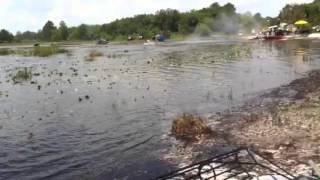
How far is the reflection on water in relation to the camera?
15.4m

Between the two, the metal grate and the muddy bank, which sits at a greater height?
the metal grate

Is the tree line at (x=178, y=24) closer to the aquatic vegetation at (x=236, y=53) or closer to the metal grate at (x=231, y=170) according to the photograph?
the aquatic vegetation at (x=236, y=53)

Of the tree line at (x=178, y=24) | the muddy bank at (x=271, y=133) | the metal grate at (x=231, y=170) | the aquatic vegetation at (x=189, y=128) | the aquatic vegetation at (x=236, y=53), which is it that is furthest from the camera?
the tree line at (x=178, y=24)

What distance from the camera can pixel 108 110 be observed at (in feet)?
78.5

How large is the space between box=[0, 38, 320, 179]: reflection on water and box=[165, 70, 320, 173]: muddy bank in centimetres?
131

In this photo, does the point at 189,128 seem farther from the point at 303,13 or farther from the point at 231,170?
the point at 303,13

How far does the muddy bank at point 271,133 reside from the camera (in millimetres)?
14267

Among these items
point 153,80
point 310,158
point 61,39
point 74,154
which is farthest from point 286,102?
point 61,39

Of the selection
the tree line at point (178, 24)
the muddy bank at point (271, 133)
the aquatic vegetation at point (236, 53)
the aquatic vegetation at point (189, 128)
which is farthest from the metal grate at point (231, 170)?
the tree line at point (178, 24)

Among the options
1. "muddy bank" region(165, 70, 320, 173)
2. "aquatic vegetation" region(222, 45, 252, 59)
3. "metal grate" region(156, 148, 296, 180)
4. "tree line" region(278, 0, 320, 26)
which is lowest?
"aquatic vegetation" region(222, 45, 252, 59)

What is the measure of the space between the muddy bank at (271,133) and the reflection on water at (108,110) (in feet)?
4.29

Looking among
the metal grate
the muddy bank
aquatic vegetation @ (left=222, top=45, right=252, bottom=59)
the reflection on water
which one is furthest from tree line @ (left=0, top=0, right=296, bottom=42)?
the metal grate

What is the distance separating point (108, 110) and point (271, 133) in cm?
996

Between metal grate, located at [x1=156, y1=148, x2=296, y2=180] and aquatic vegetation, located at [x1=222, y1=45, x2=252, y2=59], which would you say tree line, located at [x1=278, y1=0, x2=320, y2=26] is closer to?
aquatic vegetation, located at [x1=222, y1=45, x2=252, y2=59]
